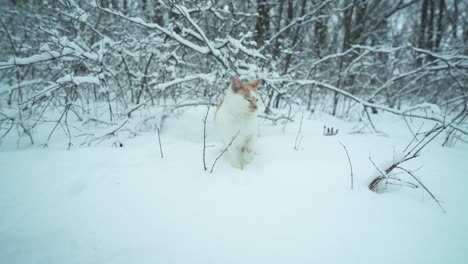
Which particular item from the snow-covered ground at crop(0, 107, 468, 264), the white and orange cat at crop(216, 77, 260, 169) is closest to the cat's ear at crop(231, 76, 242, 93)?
the white and orange cat at crop(216, 77, 260, 169)

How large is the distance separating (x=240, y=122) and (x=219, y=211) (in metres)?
1.07

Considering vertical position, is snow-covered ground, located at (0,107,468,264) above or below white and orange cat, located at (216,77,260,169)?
below

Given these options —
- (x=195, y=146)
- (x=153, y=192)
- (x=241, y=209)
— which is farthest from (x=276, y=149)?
(x=153, y=192)

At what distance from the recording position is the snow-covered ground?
46.3 inches

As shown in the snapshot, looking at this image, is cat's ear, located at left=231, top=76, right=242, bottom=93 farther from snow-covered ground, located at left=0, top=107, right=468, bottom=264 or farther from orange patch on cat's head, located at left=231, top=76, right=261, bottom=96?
snow-covered ground, located at left=0, top=107, right=468, bottom=264

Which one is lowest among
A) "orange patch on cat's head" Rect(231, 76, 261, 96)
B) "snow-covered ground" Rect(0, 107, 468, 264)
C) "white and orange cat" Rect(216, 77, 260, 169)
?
"snow-covered ground" Rect(0, 107, 468, 264)

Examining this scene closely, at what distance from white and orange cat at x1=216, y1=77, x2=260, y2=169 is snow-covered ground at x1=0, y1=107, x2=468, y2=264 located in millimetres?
184

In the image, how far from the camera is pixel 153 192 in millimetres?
1653

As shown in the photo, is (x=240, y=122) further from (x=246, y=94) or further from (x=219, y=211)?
(x=219, y=211)

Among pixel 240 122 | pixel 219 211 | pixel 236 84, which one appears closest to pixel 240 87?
pixel 236 84

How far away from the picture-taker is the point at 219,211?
1.47 m

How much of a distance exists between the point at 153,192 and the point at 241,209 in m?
0.68

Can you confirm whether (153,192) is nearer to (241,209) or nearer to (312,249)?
(241,209)

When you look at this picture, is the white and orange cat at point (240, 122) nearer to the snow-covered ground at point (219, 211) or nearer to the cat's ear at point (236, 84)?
the cat's ear at point (236, 84)
